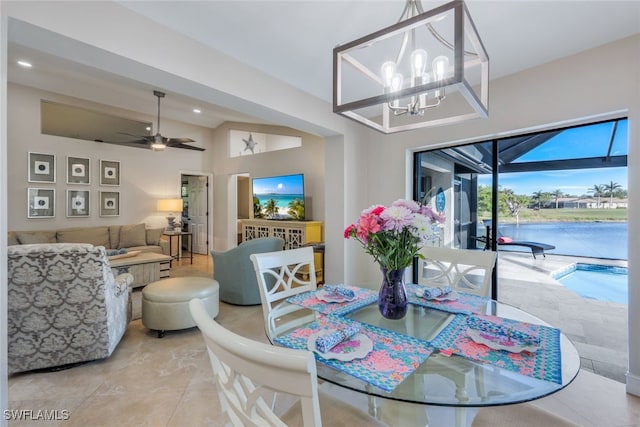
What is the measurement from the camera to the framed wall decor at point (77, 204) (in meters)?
5.06

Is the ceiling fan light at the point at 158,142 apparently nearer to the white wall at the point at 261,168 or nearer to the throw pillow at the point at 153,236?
the throw pillow at the point at 153,236

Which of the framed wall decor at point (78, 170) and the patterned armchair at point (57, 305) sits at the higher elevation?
the framed wall decor at point (78, 170)

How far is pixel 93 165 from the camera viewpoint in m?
5.34

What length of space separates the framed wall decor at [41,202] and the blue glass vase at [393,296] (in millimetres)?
5957

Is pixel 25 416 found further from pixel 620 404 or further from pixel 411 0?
pixel 620 404

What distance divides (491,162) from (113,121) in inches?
257

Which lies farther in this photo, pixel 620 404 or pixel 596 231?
pixel 596 231

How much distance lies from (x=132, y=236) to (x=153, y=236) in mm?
359

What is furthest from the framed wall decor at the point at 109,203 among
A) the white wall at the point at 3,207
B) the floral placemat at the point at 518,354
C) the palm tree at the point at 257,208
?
the floral placemat at the point at 518,354

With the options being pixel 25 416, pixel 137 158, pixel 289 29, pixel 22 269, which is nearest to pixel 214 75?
pixel 289 29

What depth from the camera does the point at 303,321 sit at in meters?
1.67

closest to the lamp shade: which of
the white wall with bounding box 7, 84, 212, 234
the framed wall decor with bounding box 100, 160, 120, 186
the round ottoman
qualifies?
the white wall with bounding box 7, 84, 212, 234

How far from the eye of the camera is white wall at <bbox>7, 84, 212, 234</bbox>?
4.54 m

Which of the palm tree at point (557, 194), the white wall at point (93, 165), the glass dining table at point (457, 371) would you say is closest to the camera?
the glass dining table at point (457, 371)
